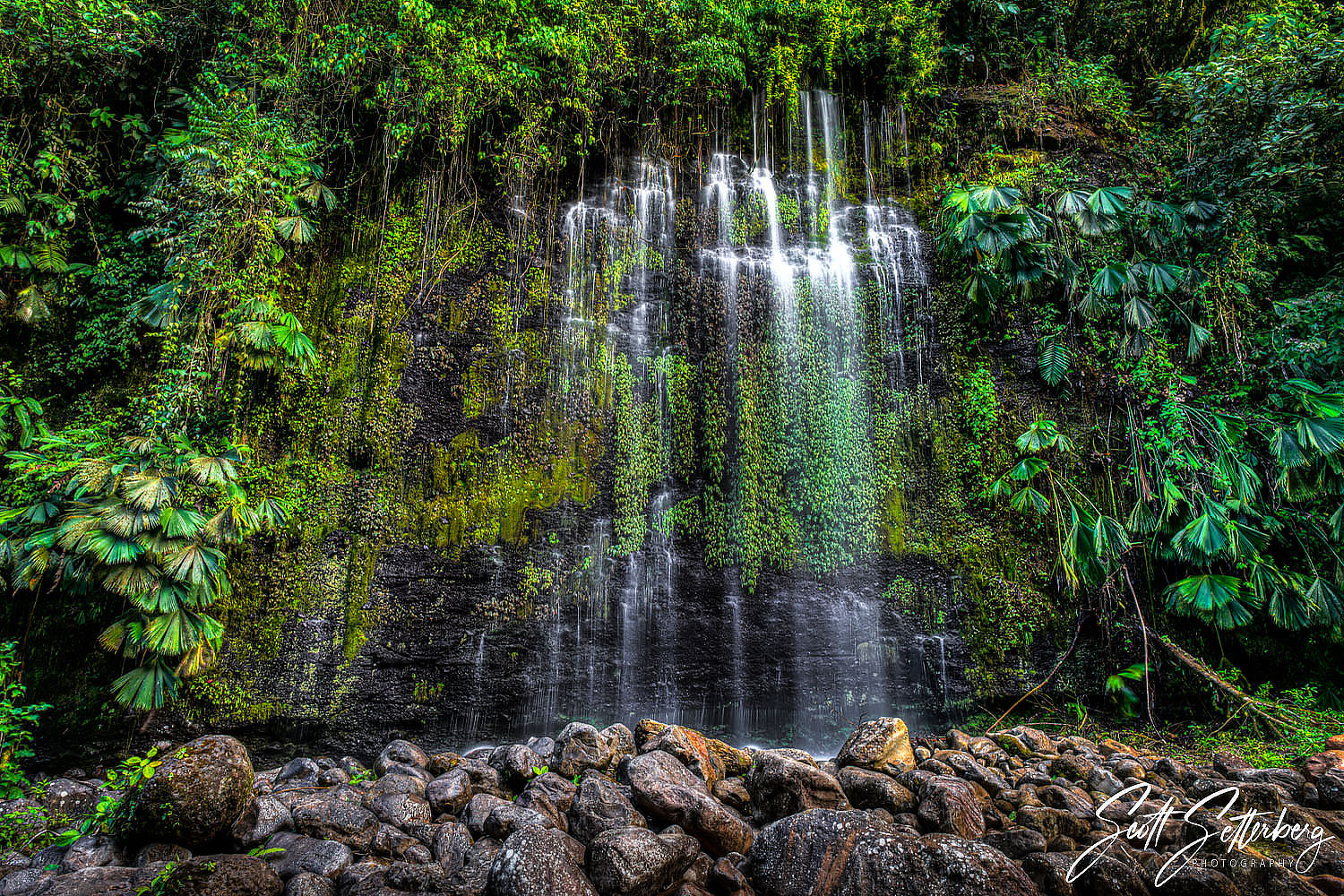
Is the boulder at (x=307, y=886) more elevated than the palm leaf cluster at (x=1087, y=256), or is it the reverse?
the palm leaf cluster at (x=1087, y=256)

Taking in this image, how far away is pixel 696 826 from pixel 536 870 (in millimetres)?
1064

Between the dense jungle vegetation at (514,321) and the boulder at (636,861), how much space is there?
3377 millimetres

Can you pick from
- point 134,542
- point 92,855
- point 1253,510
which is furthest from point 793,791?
point 1253,510

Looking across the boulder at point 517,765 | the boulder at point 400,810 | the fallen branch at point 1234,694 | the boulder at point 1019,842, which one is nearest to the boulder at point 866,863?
the boulder at point 1019,842

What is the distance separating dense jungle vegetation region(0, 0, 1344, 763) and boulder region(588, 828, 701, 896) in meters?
3.38

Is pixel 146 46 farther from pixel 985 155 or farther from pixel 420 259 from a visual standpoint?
pixel 985 155

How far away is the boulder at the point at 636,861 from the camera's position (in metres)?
2.66

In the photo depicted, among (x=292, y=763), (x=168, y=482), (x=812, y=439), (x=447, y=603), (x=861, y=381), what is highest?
(x=861, y=381)

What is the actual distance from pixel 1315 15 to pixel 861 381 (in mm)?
7594

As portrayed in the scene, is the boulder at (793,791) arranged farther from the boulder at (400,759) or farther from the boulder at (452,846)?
the boulder at (400,759)

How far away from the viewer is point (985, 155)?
8164 mm

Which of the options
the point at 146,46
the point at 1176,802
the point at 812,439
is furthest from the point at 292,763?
the point at 146,46

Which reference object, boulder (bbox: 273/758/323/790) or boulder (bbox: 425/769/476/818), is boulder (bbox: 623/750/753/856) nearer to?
boulder (bbox: 425/769/476/818)

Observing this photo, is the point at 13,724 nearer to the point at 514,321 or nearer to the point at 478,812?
the point at 478,812
